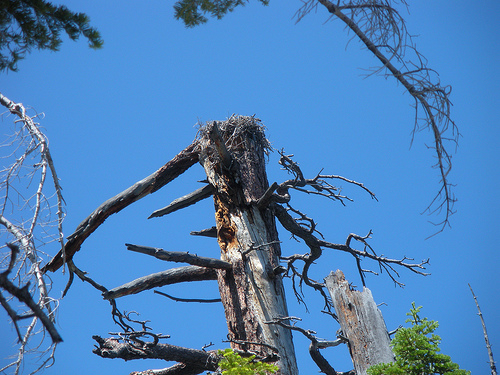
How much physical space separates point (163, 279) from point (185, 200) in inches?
57.1

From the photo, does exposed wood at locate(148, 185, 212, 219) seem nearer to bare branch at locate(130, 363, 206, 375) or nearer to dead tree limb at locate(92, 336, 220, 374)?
dead tree limb at locate(92, 336, 220, 374)

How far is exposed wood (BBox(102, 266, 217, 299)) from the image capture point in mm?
5629

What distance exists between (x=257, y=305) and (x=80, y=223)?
2.89 meters

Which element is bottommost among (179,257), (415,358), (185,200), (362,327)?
(415,358)

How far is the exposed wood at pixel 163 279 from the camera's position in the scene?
5.63m

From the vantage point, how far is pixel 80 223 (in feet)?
21.7

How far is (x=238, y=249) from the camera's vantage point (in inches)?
242

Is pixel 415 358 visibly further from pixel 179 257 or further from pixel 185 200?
pixel 185 200

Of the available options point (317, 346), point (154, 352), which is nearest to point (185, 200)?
point (154, 352)

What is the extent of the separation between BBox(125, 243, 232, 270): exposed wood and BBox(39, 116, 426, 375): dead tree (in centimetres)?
1

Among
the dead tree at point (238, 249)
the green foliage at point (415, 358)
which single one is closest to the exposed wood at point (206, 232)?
the dead tree at point (238, 249)

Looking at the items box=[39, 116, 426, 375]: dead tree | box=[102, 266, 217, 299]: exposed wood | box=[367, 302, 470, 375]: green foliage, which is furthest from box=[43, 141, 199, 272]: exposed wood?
box=[367, 302, 470, 375]: green foliage

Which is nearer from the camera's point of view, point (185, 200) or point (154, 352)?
point (154, 352)

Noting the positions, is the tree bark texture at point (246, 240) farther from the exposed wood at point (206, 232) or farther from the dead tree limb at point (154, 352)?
the dead tree limb at point (154, 352)
